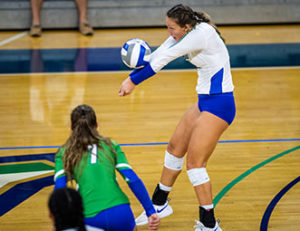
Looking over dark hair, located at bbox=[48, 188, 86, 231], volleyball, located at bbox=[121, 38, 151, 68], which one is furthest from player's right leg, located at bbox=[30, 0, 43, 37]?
dark hair, located at bbox=[48, 188, 86, 231]

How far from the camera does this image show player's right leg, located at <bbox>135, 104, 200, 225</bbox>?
3.74 metres

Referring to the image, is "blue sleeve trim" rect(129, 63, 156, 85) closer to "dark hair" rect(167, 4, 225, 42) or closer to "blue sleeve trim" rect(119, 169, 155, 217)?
"dark hair" rect(167, 4, 225, 42)

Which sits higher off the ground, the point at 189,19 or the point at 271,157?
the point at 189,19

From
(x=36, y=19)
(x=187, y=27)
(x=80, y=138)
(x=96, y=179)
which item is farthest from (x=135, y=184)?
(x=36, y=19)

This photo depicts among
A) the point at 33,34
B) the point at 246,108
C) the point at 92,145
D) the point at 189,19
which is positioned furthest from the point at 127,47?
the point at 33,34

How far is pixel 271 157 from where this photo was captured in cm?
504

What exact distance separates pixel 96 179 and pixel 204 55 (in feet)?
4.19

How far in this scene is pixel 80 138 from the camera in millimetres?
2729

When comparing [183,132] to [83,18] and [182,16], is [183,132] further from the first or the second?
[83,18]

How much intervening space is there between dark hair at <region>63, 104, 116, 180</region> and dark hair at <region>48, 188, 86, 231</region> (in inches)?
20.4

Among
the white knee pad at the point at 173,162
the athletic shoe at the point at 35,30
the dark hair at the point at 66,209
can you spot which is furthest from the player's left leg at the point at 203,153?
the athletic shoe at the point at 35,30

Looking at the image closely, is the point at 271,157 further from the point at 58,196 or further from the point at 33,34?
the point at 33,34

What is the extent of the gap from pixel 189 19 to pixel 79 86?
4.19 metres

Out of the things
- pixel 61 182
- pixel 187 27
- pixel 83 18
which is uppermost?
pixel 187 27
